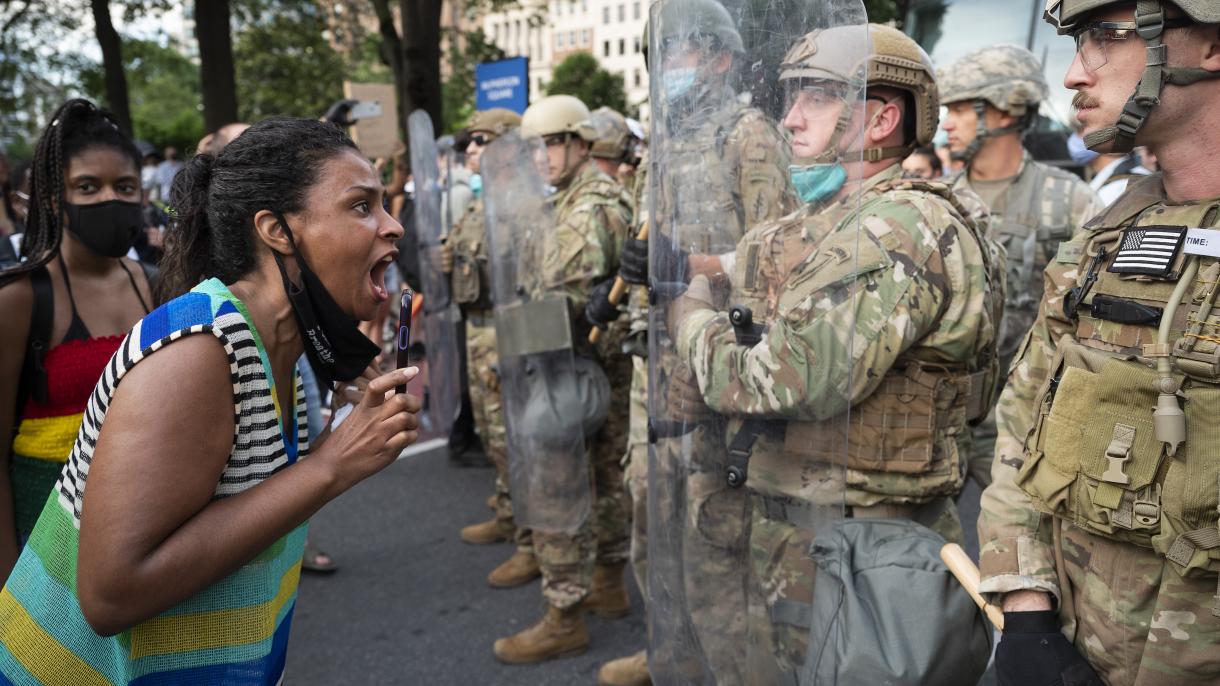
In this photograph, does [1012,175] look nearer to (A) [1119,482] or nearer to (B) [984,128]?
(B) [984,128]

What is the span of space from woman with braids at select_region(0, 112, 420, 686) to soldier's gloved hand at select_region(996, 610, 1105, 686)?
3.72ft

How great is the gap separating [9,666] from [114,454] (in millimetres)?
546

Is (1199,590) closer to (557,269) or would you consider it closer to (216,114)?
(557,269)

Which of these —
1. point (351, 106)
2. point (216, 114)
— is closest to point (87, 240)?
point (351, 106)

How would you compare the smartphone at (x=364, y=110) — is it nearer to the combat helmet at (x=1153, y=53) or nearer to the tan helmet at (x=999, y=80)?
the tan helmet at (x=999, y=80)

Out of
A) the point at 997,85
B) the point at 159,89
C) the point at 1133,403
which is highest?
the point at 159,89

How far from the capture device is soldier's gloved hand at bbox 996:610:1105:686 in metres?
1.49

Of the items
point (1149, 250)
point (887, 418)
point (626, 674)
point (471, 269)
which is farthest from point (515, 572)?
point (1149, 250)

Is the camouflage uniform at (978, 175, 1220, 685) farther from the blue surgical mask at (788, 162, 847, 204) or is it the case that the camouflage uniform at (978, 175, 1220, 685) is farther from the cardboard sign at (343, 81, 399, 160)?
the cardboard sign at (343, 81, 399, 160)

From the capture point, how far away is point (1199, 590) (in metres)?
1.40

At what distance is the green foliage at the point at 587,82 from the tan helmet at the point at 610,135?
34.1 metres

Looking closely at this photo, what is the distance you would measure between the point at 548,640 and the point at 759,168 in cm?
238

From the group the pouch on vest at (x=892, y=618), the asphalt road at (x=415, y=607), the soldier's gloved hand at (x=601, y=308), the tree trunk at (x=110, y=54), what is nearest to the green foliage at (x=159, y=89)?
the tree trunk at (x=110, y=54)

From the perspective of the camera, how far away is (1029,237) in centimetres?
384
